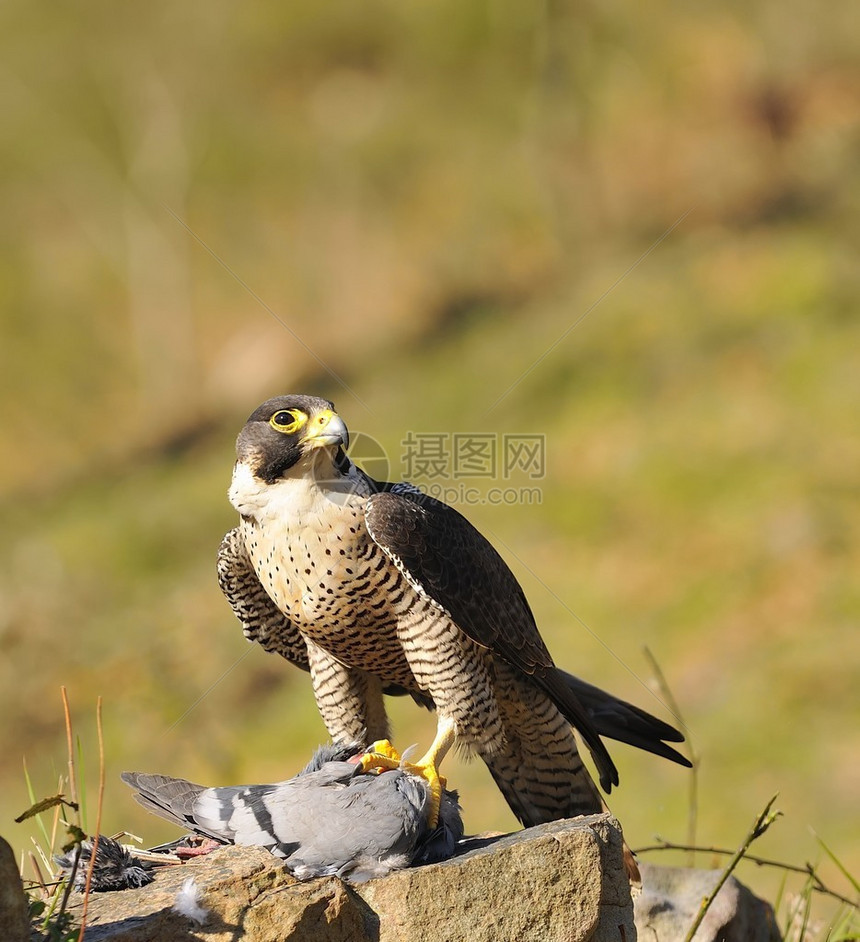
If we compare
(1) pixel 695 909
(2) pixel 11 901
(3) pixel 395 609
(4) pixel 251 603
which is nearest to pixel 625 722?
(1) pixel 695 909

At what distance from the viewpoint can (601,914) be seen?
3.04 m

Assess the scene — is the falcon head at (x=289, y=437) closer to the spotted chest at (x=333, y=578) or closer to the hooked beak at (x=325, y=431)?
the hooked beak at (x=325, y=431)

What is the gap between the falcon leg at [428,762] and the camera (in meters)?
3.30

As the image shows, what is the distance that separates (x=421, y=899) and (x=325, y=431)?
145 centimetres

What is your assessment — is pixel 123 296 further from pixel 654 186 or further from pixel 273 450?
pixel 273 450

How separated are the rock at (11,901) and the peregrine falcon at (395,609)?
1.30m

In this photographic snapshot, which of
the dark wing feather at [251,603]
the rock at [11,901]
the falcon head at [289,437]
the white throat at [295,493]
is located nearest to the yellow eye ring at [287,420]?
the falcon head at [289,437]

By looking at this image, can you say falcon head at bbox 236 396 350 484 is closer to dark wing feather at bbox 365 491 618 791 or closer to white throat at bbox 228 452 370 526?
white throat at bbox 228 452 370 526

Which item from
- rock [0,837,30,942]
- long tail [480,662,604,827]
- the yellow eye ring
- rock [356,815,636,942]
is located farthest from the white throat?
rock [0,837,30,942]

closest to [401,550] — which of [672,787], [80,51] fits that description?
[672,787]

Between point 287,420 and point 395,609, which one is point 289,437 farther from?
point 395,609

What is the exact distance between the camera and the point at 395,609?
376 centimetres

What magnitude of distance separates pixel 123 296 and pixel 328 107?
4568mm

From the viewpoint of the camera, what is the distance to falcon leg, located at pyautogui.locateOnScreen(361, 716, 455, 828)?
10.8 ft
